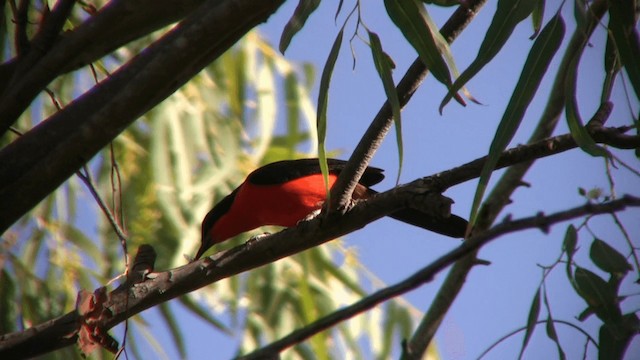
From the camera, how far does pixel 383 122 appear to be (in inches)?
85.5

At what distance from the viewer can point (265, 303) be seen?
4699 mm

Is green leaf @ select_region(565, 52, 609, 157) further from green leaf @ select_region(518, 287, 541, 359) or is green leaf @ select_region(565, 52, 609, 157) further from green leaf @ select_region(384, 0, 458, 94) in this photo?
green leaf @ select_region(518, 287, 541, 359)

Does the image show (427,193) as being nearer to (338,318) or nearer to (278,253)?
(278,253)

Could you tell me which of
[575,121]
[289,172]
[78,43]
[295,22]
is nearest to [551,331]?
[575,121]

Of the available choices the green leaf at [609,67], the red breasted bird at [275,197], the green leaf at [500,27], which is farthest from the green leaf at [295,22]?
the red breasted bird at [275,197]

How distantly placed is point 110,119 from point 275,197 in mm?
2204

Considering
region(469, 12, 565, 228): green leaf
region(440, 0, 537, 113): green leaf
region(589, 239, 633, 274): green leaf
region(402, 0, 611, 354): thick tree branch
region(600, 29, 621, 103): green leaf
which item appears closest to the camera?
region(469, 12, 565, 228): green leaf

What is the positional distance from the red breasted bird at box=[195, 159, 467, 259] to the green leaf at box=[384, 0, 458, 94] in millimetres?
1699

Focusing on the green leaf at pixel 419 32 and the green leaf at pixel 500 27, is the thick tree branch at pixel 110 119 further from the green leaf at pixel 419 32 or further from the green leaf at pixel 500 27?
the green leaf at pixel 500 27

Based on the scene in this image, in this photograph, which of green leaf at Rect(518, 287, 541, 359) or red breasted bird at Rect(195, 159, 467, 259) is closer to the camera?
green leaf at Rect(518, 287, 541, 359)

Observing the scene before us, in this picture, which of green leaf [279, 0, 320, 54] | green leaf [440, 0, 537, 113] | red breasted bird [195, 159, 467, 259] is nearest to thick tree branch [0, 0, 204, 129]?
green leaf [279, 0, 320, 54]

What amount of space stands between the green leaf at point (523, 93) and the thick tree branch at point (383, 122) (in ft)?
0.90

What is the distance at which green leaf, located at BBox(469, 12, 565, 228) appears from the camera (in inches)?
76.7

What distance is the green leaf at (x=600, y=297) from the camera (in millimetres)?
2381
